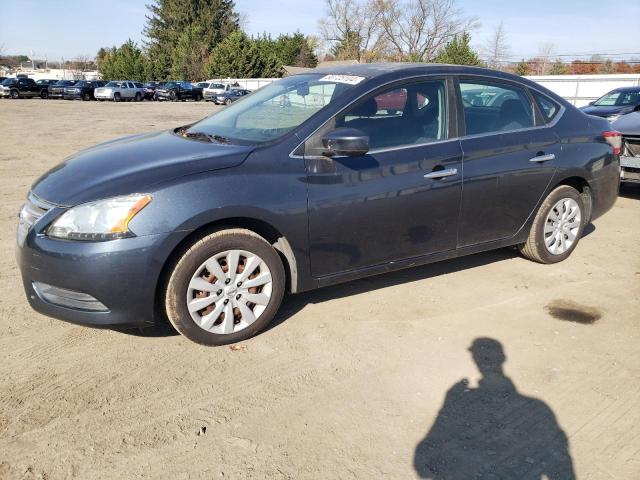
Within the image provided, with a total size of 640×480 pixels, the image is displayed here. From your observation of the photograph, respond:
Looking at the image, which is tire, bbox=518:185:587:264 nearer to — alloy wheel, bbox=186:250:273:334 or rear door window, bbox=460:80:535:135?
rear door window, bbox=460:80:535:135

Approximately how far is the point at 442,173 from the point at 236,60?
5736 centimetres

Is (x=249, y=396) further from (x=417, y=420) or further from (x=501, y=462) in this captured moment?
(x=501, y=462)

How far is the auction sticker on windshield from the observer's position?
13.0 feet

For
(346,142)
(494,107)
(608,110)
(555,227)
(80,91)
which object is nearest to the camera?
(346,142)

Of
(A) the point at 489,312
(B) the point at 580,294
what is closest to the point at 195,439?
(A) the point at 489,312

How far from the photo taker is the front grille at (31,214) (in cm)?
329

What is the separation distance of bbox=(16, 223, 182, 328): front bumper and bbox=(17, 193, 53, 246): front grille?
3.6 inches

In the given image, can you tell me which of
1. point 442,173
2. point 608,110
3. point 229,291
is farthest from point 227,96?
point 229,291

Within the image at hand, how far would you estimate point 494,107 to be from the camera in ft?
15.1

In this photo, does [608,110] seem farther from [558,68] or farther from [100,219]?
[558,68]

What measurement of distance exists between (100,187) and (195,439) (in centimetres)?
154

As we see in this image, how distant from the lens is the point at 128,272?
123 inches

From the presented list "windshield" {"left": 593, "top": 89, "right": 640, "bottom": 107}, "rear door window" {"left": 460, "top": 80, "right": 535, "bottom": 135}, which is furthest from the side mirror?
"windshield" {"left": 593, "top": 89, "right": 640, "bottom": 107}

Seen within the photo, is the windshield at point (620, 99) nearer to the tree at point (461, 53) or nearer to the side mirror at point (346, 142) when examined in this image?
the side mirror at point (346, 142)
